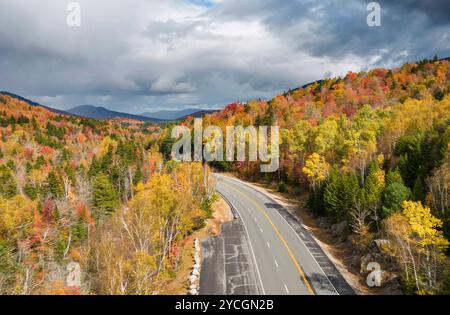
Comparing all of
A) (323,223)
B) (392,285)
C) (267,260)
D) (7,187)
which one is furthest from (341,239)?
(7,187)

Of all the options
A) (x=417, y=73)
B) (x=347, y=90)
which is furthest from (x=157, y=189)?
(x=417, y=73)

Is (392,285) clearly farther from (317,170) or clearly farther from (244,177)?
(244,177)

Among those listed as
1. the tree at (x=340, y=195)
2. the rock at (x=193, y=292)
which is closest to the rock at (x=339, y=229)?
the tree at (x=340, y=195)

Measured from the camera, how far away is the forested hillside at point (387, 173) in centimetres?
3344

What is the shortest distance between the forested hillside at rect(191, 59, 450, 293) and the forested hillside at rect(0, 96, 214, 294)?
2385cm

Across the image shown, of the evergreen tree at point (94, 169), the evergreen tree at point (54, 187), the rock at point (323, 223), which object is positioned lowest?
the rock at point (323, 223)

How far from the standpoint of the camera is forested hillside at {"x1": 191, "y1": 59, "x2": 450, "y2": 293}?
3344 cm

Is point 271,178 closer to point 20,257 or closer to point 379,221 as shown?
point 379,221

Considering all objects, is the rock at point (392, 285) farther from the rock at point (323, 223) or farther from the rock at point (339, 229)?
the rock at point (323, 223)

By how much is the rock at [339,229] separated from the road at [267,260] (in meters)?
4.21

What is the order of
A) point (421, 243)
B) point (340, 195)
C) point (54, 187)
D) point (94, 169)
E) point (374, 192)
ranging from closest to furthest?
point (421, 243), point (374, 192), point (340, 195), point (54, 187), point (94, 169)

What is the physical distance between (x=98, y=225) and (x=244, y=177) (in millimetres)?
46253

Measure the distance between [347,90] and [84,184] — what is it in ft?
363

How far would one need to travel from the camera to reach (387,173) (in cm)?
5306
